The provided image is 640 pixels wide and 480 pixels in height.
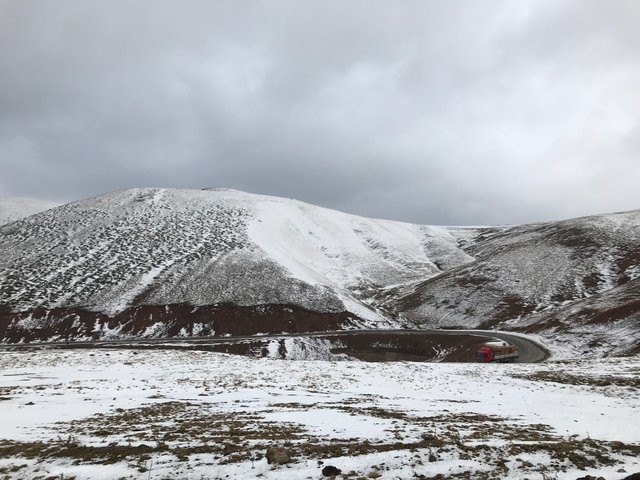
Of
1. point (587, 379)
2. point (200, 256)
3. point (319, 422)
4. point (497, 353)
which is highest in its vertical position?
point (200, 256)

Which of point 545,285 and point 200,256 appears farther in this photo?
point 200,256

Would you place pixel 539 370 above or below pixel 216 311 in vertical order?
below

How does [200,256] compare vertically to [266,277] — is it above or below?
above

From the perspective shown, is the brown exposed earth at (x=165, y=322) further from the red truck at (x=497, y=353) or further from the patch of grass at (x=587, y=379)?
the patch of grass at (x=587, y=379)

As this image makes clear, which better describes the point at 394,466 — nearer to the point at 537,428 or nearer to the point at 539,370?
the point at 537,428

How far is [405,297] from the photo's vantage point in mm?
95875

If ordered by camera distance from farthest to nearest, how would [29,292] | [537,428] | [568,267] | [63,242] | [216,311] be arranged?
[63,242] → [568,267] → [29,292] → [216,311] → [537,428]

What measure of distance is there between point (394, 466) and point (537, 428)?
6964 mm

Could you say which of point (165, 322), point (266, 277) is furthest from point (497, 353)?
point (266, 277)

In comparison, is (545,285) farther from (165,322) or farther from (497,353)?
(165,322)

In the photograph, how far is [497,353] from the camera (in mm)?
39531

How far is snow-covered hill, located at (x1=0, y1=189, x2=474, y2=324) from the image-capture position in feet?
247

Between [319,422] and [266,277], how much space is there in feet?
228

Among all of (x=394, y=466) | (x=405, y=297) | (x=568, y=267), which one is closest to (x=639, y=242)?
(x=568, y=267)
